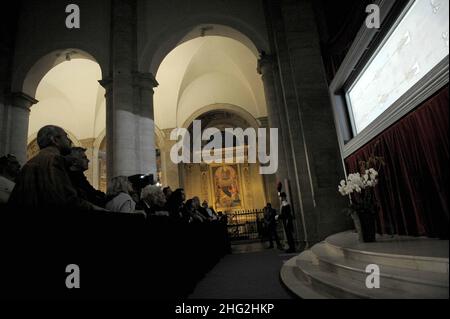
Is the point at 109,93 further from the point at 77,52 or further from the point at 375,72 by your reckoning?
the point at 375,72

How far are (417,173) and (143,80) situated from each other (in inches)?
274

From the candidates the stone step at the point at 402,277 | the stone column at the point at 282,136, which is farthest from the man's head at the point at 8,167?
the stone column at the point at 282,136

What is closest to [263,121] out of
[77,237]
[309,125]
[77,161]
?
[309,125]

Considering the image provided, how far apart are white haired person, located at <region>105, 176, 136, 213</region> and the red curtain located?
323cm

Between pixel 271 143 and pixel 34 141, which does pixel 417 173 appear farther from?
pixel 34 141

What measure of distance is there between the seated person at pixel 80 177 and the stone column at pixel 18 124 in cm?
634

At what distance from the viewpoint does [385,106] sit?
372 centimetres

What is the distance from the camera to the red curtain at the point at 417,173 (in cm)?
Result: 262

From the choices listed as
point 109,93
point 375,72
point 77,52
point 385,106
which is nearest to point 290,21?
point 375,72

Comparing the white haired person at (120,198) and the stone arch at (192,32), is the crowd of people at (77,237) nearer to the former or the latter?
the white haired person at (120,198)

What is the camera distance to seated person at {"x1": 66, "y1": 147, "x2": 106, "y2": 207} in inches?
97.2

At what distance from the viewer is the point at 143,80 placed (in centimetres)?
762

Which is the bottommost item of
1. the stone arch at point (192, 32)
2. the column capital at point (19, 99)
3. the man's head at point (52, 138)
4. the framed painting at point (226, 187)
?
the man's head at point (52, 138)

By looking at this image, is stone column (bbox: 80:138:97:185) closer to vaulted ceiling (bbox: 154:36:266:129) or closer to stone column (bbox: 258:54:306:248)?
vaulted ceiling (bbox: 154:36:266:129)
